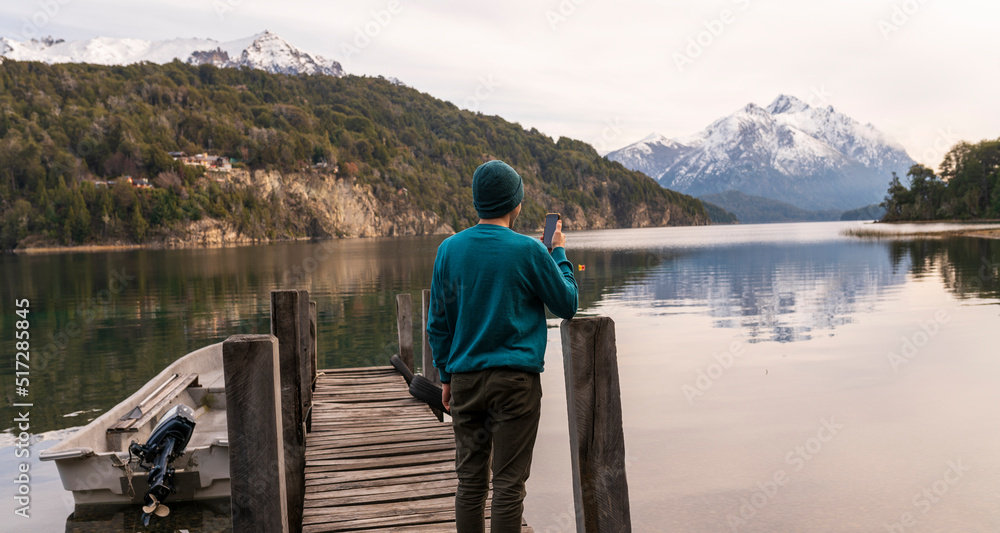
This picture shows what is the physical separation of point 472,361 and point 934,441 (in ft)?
33.5

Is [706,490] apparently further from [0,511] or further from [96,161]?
[96,161]

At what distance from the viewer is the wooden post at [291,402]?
6.01 metres

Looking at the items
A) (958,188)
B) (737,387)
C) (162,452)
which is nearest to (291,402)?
(162,452)

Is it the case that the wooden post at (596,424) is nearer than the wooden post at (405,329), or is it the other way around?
the wooden post at (596,424)

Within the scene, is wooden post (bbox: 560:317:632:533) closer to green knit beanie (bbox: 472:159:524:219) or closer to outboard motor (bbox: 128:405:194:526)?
green knit beanie (bbox: 472:159:524:219)

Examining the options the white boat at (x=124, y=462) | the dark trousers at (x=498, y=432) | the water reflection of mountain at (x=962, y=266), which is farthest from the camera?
the water reflection of mountain at (x=962, y=266)

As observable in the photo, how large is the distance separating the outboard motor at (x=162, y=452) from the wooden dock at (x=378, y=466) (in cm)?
146

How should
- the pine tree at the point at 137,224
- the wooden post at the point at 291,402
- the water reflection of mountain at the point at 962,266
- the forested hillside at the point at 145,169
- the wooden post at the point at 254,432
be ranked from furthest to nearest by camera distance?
the pine tree at the point at 137,224, the forested hillside at the point at 145,169, the water reflection of mountain at the point at 962,266, the wooden post at the point at 291,402, the wooden post at the point at 254,432

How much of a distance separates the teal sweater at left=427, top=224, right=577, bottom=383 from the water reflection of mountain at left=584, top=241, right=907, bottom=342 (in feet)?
58.9

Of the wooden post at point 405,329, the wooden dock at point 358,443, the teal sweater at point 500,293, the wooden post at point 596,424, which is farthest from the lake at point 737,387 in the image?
the teal sweater at point 500,293

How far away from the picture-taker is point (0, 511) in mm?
8711

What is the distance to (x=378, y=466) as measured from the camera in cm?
704

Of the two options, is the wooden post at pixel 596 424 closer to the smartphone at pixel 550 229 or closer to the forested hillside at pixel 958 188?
the smartphone at pixel 550 229

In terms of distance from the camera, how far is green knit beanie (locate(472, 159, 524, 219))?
3.72 metres
